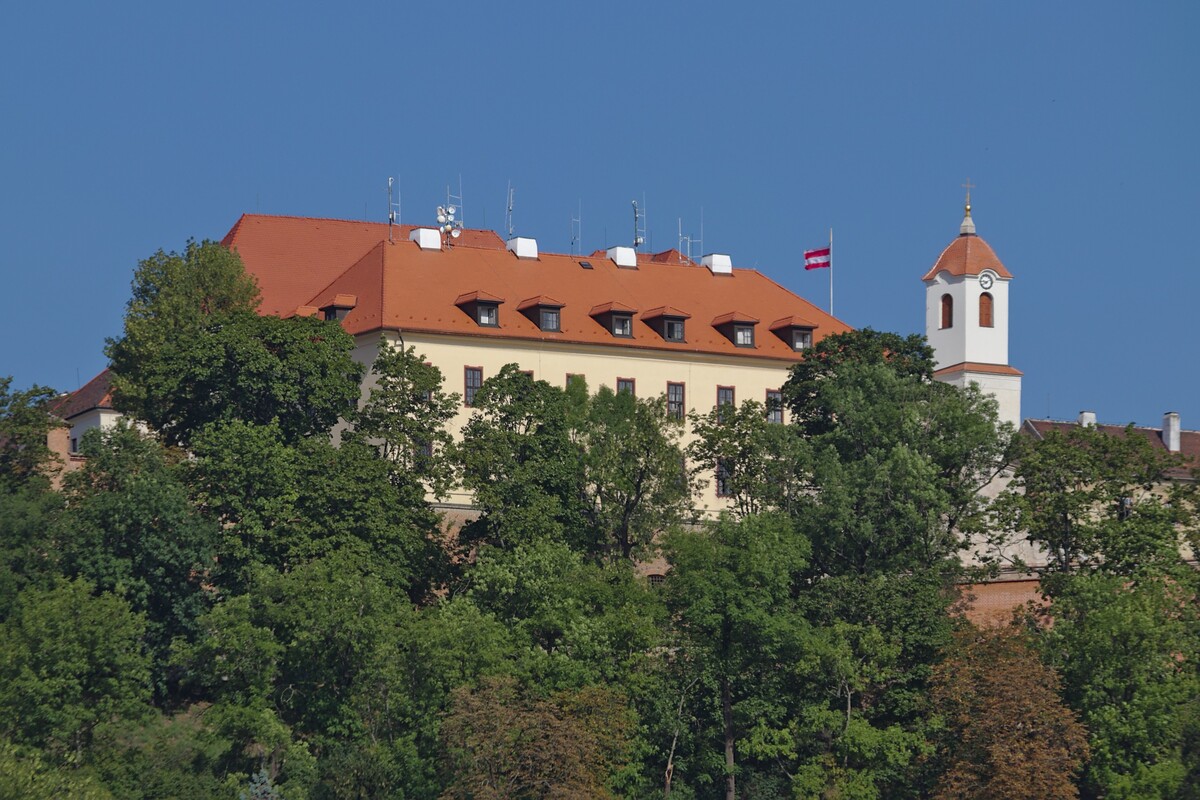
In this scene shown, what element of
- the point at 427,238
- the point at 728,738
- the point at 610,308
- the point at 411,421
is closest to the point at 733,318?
the point at 610,308

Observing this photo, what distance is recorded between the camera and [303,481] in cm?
6147

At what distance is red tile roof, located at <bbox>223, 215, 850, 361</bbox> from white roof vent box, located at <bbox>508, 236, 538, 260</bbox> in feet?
0.74

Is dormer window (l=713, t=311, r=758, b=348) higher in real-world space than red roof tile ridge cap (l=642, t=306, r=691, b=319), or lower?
lower

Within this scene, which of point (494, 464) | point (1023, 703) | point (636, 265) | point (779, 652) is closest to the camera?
point (1023, 703)

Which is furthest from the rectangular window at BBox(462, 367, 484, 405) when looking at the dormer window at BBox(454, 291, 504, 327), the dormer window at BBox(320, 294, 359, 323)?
the dormer window at BBox(320, 294, 359, 323)

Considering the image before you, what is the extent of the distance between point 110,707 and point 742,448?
17016 millimetres

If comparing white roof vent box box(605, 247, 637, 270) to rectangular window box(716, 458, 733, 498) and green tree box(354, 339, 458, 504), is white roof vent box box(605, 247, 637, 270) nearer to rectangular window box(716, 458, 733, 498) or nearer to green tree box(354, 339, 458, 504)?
rectangular window box(716, 458, 733, 498)

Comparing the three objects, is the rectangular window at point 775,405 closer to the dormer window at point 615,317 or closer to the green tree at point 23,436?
the dormer window at point 615,317

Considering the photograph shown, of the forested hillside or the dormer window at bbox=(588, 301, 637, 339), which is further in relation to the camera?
the dormer window at bbox=(588, 301, 637, 339)

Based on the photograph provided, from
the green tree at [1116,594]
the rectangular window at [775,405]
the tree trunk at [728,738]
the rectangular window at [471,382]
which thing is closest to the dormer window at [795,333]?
the rectangular window at [775,405]

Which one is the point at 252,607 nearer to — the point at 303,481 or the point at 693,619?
the point at 303,481

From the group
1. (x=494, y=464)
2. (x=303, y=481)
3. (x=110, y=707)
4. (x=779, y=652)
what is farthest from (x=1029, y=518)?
(x=110, y=707)

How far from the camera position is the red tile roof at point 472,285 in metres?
74.6

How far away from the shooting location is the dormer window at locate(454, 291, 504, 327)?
74688 mm
